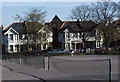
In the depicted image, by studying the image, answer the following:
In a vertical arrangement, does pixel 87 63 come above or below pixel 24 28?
below

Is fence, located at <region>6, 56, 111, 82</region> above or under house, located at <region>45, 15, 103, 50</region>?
under

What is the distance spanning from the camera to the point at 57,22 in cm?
7000

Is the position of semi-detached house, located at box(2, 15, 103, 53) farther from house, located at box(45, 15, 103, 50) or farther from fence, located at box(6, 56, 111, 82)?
fence, located at box(6, 56, 111, 82)

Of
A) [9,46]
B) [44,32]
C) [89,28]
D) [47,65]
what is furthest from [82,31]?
[47,65]

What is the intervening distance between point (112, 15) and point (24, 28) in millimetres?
19683

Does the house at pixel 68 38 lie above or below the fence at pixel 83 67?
above

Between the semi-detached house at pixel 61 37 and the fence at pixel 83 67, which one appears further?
the semi-detached house at pixel 61 37

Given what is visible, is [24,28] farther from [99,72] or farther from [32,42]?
[99,72]

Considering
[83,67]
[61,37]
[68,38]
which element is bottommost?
[83,67]

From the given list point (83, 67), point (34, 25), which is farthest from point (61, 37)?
point (83, 67)

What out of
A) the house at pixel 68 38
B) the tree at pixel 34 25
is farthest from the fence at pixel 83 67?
the house at pixel 68 38

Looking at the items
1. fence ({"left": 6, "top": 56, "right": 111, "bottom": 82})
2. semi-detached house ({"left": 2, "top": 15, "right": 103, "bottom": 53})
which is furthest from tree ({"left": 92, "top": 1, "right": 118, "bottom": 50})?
fence ({"left": 6, "top": 56, "right": 111, "bottom": 82})

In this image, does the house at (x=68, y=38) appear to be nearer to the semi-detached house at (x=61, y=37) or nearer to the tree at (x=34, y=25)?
the semi-detached house at (x=61, y=37)

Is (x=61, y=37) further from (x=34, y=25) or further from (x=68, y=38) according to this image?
(x=34, y=25)
